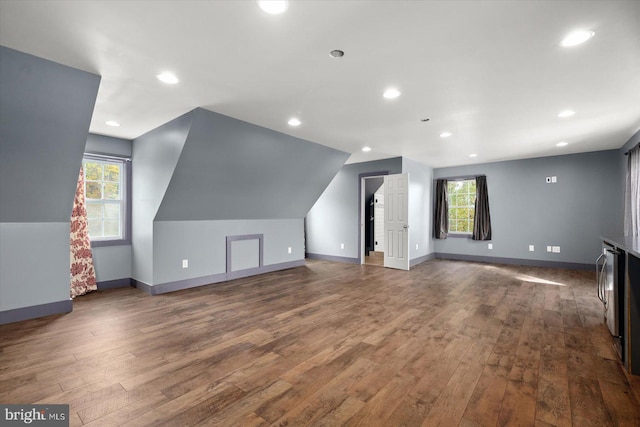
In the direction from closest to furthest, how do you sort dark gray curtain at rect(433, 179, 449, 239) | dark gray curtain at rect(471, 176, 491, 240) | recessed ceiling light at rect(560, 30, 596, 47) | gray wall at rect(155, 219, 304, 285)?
recessed ceiling light at rect(560, 30, 596, 47) → gray wall at rect(155, 219, 304, 285) → dark gray curtain at rect(471, 176, 491, 240) → dark gray curtain at rect(433, 179, 449, 239)

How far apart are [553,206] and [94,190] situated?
881 centimetres

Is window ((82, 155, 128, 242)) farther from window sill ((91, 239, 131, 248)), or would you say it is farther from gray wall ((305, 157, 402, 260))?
gray wall ((305, 157, 402, 260))

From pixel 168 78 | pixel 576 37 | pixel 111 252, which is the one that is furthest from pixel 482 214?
pixel 111 252

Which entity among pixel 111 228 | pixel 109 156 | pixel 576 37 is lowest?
pixel 111 228

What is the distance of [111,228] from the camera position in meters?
4.84

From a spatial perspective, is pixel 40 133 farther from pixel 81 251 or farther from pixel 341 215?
pixel 341 215

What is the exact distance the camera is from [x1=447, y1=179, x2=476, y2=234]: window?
7.55 metres

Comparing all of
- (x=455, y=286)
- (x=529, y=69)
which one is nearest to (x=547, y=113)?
(x=529, y=69)

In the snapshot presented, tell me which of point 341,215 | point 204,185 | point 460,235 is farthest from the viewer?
point 460,235

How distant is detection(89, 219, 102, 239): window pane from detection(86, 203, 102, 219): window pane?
0.26 ft

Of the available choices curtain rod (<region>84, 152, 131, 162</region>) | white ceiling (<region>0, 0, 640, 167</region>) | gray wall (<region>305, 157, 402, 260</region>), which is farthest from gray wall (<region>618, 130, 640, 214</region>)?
curtain rod (<region>84, 152, 131, 162</region>)

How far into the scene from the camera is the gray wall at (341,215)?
274 inches

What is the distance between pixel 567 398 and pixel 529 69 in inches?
101

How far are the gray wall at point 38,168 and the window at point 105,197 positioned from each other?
1.19 meters
